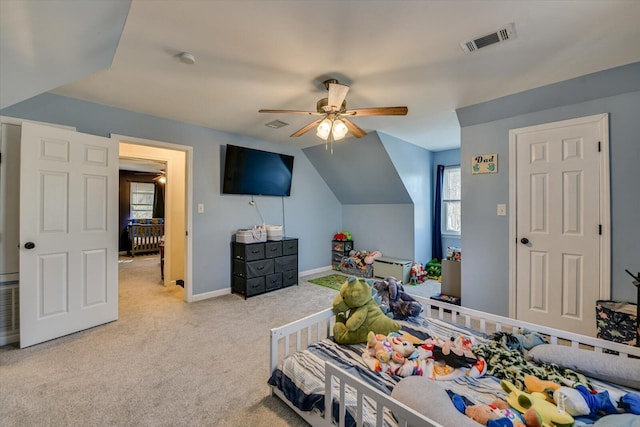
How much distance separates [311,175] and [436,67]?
3235 mm

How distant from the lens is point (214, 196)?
12.5 feet

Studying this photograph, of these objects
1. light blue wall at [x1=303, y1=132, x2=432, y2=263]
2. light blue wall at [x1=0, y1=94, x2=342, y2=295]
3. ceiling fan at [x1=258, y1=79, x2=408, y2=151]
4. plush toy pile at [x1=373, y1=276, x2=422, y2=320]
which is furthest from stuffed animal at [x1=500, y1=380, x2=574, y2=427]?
light blue wall at [x1=0, y1=94, x2=342, y2=295]

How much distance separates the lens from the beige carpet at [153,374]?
1.59 metres

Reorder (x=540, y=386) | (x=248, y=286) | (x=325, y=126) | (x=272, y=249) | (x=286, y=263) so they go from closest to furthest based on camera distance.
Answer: (x=540, y=386)
(x=325, y=126)
(x=248, y=286)
(x=272, y=249)
(x=286, y=263)

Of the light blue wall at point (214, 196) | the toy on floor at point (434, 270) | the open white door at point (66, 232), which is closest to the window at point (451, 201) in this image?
the toy on floor at point (434, 270)

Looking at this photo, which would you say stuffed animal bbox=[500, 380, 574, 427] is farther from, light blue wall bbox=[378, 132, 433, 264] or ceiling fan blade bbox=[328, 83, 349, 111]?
light blue wall bbox=[378, 132, 433, 264]

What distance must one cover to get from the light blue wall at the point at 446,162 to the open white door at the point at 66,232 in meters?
4.97

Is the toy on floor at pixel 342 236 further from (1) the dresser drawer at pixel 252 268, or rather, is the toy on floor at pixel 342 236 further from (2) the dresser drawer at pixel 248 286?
(2) the dresser drawer at pixel 248 286

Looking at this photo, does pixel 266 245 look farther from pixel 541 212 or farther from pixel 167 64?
pixel 541 212

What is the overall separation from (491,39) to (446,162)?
354 centimetres

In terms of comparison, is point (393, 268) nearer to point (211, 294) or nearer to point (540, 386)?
point (211, 294)

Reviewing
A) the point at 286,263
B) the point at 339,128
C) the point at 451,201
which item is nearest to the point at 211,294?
the point at 286,263

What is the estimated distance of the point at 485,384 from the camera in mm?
1449

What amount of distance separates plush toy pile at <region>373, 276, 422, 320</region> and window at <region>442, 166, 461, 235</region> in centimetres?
315
